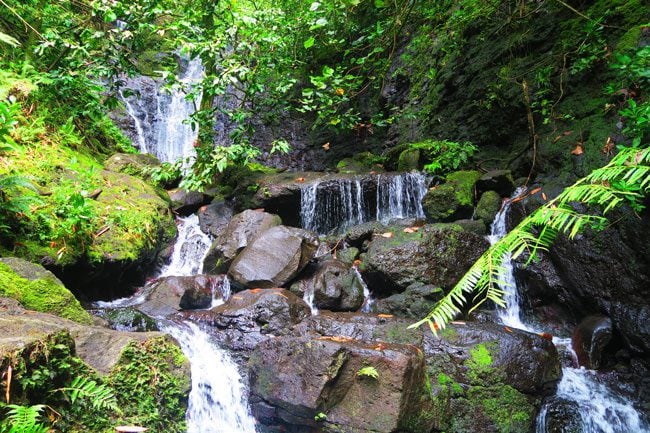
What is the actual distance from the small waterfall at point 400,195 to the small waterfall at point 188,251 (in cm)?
413

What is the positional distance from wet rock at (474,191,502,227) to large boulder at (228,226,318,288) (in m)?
3.22

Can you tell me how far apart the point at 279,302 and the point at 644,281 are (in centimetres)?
468

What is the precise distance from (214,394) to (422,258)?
12.1 feet

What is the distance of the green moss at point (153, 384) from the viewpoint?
105 inches

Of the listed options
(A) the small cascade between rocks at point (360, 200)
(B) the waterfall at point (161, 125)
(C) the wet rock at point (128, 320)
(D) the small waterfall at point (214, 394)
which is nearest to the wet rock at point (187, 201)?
(A) the small cascade between rocks at point (360, 200)

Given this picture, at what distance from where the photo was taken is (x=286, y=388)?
12.2ft

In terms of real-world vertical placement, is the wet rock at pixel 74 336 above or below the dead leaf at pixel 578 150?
below

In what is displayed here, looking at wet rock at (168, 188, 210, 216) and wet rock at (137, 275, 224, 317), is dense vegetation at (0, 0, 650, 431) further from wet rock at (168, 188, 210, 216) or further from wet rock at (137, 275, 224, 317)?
wet rock at (168, 188, 210, 216)

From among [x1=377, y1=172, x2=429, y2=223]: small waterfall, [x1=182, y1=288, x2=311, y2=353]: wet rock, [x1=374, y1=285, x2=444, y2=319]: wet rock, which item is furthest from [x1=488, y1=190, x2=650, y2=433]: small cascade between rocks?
[x1=377, y1=172, x2=429, y2=223]: small waterfall

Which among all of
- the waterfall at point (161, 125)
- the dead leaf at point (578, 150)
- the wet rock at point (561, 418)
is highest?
the waterfall at point (161, 125)

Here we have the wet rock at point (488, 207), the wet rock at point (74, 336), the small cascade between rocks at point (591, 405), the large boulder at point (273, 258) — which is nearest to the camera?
the wet rock at point (74, 336)

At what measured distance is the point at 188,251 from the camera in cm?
852

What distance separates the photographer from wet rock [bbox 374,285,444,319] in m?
5.60

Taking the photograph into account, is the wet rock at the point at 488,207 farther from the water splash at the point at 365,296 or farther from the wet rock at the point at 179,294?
the wet rock at the point at 179,294
